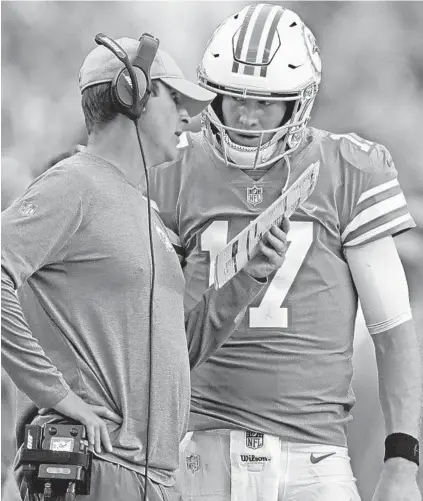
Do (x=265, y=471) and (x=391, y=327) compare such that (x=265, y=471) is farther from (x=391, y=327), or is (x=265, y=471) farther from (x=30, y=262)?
(x=30, y=262)

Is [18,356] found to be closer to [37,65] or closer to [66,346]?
[66,346]

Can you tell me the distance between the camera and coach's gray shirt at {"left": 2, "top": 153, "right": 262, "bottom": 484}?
1603 millimetres

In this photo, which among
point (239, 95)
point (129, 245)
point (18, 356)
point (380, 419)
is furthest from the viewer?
point (380, 419)

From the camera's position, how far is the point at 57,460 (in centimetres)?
161

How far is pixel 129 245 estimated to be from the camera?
1.70 metres

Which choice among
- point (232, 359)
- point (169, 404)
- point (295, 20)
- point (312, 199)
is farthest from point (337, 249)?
point (169, 404)

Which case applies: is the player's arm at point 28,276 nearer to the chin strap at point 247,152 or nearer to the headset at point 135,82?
the headset at point 135,82

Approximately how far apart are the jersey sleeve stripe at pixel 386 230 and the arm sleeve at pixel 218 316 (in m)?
0.33

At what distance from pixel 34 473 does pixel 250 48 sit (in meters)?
1.01

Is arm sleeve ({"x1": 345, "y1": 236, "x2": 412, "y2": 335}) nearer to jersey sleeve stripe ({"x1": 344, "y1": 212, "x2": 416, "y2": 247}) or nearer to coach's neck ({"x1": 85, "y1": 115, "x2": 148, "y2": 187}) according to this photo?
jersey sleeve stripe ({"x1": 344, "y1": 212, "x2": 416, "y2": 247})

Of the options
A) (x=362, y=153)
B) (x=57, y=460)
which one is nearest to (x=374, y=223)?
(x=362, y=153)

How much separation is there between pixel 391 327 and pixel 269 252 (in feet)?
1.45

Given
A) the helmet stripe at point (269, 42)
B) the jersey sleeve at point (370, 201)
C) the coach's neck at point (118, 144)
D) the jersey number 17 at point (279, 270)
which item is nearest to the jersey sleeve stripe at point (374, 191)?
the jersey sleeve at point (370, 201)

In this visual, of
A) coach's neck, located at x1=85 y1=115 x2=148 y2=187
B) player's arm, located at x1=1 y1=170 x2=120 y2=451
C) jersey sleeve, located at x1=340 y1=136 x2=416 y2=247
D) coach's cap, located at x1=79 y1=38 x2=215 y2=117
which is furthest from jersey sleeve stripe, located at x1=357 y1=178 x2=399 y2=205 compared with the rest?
player's arm, located at x1=1 y1=170 x2=120 y2=451
